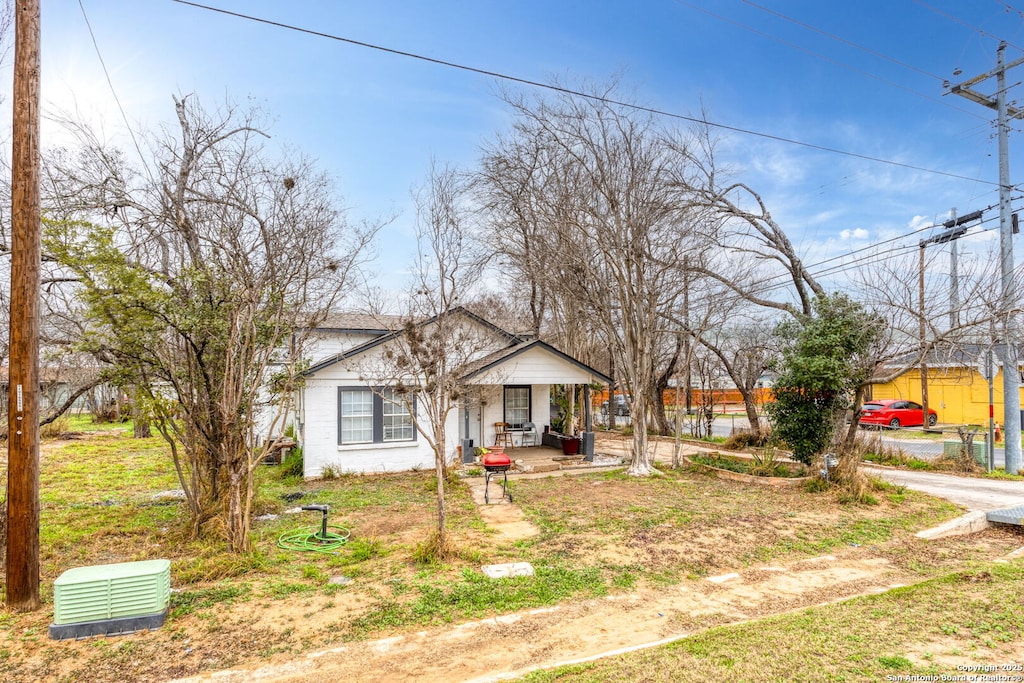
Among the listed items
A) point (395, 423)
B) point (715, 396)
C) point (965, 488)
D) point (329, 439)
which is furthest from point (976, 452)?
point (715, 396)

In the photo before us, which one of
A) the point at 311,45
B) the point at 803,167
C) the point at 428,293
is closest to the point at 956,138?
the point at 803,167

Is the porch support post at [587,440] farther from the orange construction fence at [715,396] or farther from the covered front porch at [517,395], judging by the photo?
the orange construction fence at [715,396]

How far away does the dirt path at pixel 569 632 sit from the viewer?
3957 mm

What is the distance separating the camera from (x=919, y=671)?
3.68 metres

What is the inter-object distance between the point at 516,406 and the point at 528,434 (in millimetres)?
979

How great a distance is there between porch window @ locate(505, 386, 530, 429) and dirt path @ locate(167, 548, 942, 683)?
10.4 metres

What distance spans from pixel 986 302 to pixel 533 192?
453 inches

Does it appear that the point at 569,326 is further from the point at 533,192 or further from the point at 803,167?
the point at 803,167

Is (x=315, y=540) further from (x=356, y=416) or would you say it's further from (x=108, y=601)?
(x=356, y=416)

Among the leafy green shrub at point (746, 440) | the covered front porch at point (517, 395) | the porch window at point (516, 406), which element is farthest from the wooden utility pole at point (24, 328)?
the leafy green shrub at point (746, 440)

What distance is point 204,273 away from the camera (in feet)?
23.7

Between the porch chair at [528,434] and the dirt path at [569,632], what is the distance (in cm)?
1031

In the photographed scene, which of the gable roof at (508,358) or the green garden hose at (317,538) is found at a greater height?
the gable roof at (508,358)

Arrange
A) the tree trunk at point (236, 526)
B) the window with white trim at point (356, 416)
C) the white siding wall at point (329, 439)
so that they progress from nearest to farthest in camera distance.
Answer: the tree trunk at point (236, 526)
the white siding wall at point (329, 439)
the window with white trim at point (356, 416)
